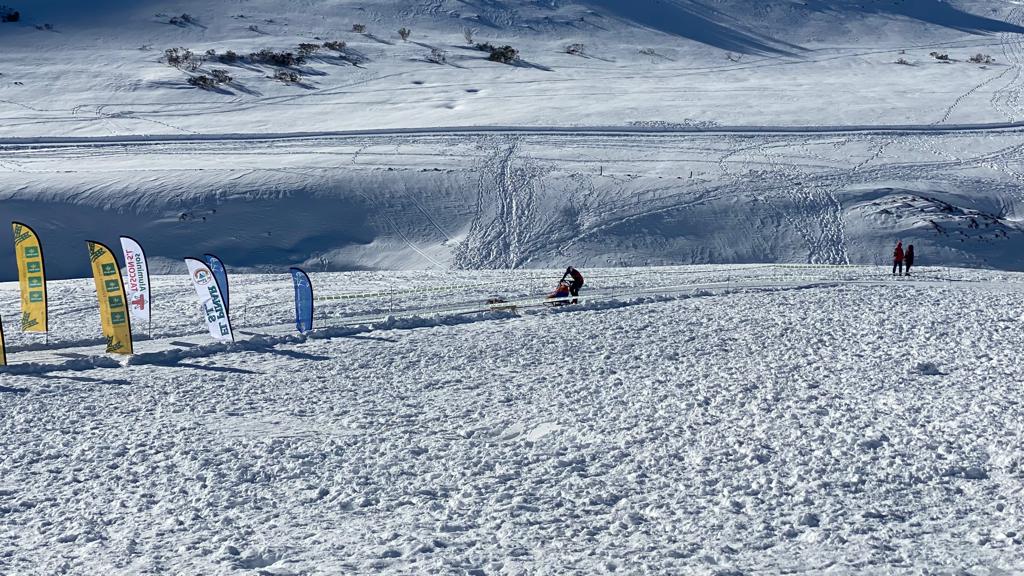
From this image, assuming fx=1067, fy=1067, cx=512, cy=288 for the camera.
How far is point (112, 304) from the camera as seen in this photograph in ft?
56.7

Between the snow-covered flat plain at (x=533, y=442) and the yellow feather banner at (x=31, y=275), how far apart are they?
595 millimetres

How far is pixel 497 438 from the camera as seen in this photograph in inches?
524

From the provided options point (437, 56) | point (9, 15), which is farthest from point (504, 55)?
point (9, 15)

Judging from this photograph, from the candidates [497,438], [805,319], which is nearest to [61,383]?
[497,438]

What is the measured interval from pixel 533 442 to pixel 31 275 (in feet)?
32.9

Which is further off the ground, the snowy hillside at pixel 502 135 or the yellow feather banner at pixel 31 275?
the snowy hillside at pixel 502 135

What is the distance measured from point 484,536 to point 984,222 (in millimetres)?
24558

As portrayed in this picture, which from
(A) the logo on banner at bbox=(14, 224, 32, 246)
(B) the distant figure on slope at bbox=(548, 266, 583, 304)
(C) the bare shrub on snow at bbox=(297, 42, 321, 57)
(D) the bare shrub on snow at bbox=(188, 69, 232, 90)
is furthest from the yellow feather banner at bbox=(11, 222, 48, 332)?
(C) the bare shrub on snow at bbox=(297, 42, 321, 57)

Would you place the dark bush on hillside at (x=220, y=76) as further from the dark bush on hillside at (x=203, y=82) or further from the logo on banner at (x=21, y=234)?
the logo on banner at (x=21, y=234)

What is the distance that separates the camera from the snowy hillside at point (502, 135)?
29.8 m

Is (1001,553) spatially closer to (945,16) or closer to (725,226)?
(725,226)

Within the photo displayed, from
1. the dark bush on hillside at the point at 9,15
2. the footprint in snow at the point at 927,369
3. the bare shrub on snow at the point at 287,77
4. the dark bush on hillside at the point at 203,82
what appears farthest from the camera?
the dark bush on hillside at the point at 9,15

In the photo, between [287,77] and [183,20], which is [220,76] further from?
[183,20]

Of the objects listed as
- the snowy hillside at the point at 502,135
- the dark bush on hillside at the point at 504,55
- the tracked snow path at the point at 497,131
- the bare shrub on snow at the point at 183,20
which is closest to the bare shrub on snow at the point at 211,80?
the snowy hillside at the point at 502,135
